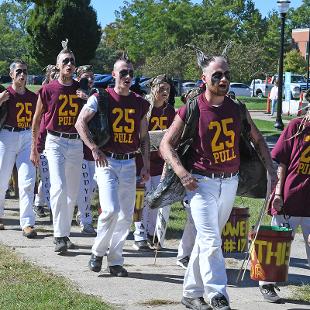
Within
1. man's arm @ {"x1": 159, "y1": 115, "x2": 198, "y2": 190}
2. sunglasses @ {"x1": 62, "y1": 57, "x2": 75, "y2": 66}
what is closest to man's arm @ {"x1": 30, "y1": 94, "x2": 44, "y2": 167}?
sunglasses @ {"x1": 62, "y1": 57, "x2": 75, "y2": 66}

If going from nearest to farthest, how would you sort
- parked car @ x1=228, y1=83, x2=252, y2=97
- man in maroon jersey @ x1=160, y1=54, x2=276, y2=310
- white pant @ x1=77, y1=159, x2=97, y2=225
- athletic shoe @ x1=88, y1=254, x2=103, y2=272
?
man in maroon jersey @ x1=160, y1=54, x2=276, y2=310 → athletic shoe @ x1=88, y1=254, x2=103, y2=272 → white pant @ x1=77, y1=159, x2=97, y2=225 → parked car @ x1=228, y1=83, x2=252, y2=97

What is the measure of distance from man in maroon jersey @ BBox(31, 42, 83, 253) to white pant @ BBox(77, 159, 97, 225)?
1.20m

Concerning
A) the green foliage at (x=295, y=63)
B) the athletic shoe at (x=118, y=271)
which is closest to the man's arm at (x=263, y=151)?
the athletic shoe at (x=118, y=271)

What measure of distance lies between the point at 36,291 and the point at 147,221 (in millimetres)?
3026

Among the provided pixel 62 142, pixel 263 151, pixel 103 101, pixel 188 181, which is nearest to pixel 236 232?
pixel 263 151

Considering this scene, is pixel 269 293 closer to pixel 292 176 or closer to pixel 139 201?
pixel 292 176

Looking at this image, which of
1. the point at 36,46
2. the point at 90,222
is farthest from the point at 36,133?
the point at 36,46

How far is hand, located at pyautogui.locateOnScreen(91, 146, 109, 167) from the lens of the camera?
7.63 m

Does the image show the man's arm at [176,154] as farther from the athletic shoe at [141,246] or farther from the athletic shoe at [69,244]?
the athletic shoe at [141,246]

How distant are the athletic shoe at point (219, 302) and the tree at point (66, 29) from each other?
26.4 metres

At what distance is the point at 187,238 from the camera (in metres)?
8.23

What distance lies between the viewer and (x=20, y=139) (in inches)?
405

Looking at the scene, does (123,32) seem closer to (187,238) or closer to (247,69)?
(247,69)

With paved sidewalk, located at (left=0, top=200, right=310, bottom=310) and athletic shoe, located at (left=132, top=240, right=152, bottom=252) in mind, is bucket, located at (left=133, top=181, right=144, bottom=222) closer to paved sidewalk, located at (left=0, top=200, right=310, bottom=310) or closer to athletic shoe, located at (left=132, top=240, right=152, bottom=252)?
athletic shoe, located at (left=132, top=240, right=152, bottom=252)
